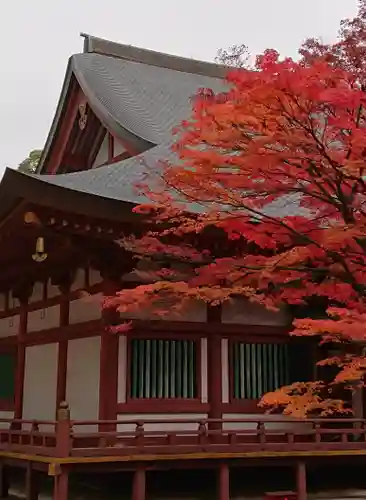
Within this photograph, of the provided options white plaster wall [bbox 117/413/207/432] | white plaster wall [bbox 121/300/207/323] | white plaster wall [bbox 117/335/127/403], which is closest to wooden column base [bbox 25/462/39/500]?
white plaster wall [bbox 117/413/207/432]

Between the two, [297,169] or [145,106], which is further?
[145,106]

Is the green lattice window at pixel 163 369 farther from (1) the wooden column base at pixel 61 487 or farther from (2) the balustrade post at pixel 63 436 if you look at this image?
(1) the wooden column base at pixel 61 487

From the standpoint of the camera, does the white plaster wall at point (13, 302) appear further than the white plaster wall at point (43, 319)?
Yes

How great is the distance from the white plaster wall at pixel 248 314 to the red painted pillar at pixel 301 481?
2503 mm

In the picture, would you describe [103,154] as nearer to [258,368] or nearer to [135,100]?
[135,100]

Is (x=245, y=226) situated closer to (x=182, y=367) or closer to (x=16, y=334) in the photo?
(x=182, y=367)

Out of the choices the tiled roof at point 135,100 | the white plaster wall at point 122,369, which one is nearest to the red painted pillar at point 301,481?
the white plaster wall at point 122,369

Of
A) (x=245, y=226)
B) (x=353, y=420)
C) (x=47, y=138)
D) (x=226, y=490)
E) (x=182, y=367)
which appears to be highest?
(x=47, y=138)

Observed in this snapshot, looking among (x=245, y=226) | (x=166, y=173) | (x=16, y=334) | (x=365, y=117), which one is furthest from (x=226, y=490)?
(x=16, y=334)

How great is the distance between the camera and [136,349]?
1121 centimetres

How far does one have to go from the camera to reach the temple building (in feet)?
32.6

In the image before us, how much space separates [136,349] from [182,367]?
845mm

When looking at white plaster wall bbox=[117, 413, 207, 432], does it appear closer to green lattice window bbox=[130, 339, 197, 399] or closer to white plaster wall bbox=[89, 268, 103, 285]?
green lattice window bbox=[130, 339, 197, 399]

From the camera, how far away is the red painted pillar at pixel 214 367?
448 inches
